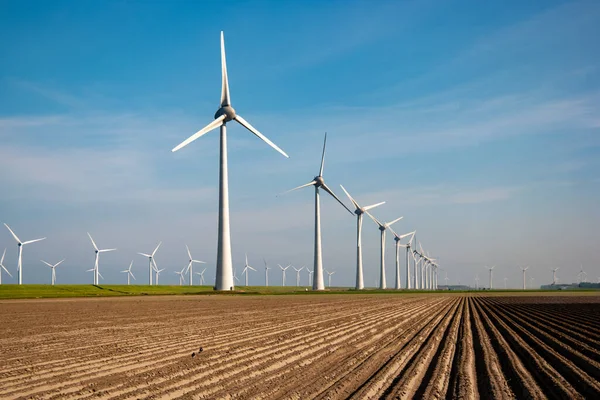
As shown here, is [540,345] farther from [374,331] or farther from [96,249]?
[96,249]

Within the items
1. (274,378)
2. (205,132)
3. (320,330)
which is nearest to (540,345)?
(320,330)

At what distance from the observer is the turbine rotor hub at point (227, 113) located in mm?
81125

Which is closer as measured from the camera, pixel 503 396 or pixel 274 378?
pixel 503 396

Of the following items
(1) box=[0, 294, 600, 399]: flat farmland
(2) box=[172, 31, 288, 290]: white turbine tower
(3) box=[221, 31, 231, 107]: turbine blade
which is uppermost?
(3) box=[221, 31, 231, 107]: turbine blade

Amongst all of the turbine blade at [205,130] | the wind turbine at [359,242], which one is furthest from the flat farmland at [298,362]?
the wind turbine at [359,242]

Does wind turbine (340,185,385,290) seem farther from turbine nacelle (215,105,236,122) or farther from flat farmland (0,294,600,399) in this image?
→ flat farmland (0,294,600,399)

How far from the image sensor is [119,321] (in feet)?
117

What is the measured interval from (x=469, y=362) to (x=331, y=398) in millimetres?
6706

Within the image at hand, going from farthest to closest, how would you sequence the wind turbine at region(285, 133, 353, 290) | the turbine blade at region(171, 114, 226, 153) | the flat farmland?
the wind turbine at region(285, 133, 353, 290) → the turbine blade at region(171, 114, 226, 153) → the flat farmland

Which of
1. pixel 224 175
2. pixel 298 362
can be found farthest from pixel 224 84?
pixel 298 362

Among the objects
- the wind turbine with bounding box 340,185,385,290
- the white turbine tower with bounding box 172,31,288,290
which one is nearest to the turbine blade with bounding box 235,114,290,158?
the white turbine tower with bounding box 172,31,288,290

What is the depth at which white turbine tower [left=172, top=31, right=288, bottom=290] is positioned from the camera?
76.9 metres

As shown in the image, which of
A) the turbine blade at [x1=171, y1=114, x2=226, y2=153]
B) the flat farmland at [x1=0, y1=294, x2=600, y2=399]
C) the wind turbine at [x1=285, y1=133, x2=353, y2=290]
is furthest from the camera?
the wind turbine at [x1=285, y1=133, x2=353, y2=290]

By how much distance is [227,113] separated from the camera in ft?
266
